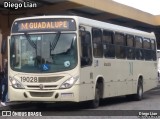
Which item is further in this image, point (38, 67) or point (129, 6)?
point (129, 6)

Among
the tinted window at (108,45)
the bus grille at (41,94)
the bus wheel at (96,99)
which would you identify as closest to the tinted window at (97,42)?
the tinted window at (108,45)

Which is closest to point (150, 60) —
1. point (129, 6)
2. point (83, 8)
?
point (83, 8)

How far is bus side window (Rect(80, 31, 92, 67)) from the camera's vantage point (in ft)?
50.5

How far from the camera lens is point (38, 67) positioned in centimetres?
1500

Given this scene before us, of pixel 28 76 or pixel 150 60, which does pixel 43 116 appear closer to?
pixel 28 76

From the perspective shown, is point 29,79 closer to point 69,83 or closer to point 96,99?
point 69,83

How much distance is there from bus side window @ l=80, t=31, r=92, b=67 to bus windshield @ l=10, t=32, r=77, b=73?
421mm

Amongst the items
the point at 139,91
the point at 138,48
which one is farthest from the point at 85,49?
the point at 139,91

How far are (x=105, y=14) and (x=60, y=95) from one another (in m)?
14.4

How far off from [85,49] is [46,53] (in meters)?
1.39

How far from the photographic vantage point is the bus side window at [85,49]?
50.5ft

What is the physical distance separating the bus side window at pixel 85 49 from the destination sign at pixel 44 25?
53cm

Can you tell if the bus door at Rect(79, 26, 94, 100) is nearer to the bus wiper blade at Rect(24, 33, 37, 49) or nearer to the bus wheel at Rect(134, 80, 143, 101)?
the bus wiper blade at Rect(24, 33, 37, 49)

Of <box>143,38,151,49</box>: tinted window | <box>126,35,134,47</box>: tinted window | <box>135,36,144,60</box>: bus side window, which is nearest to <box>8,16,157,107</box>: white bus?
<box>126,35,134,47</box>: tinted window
